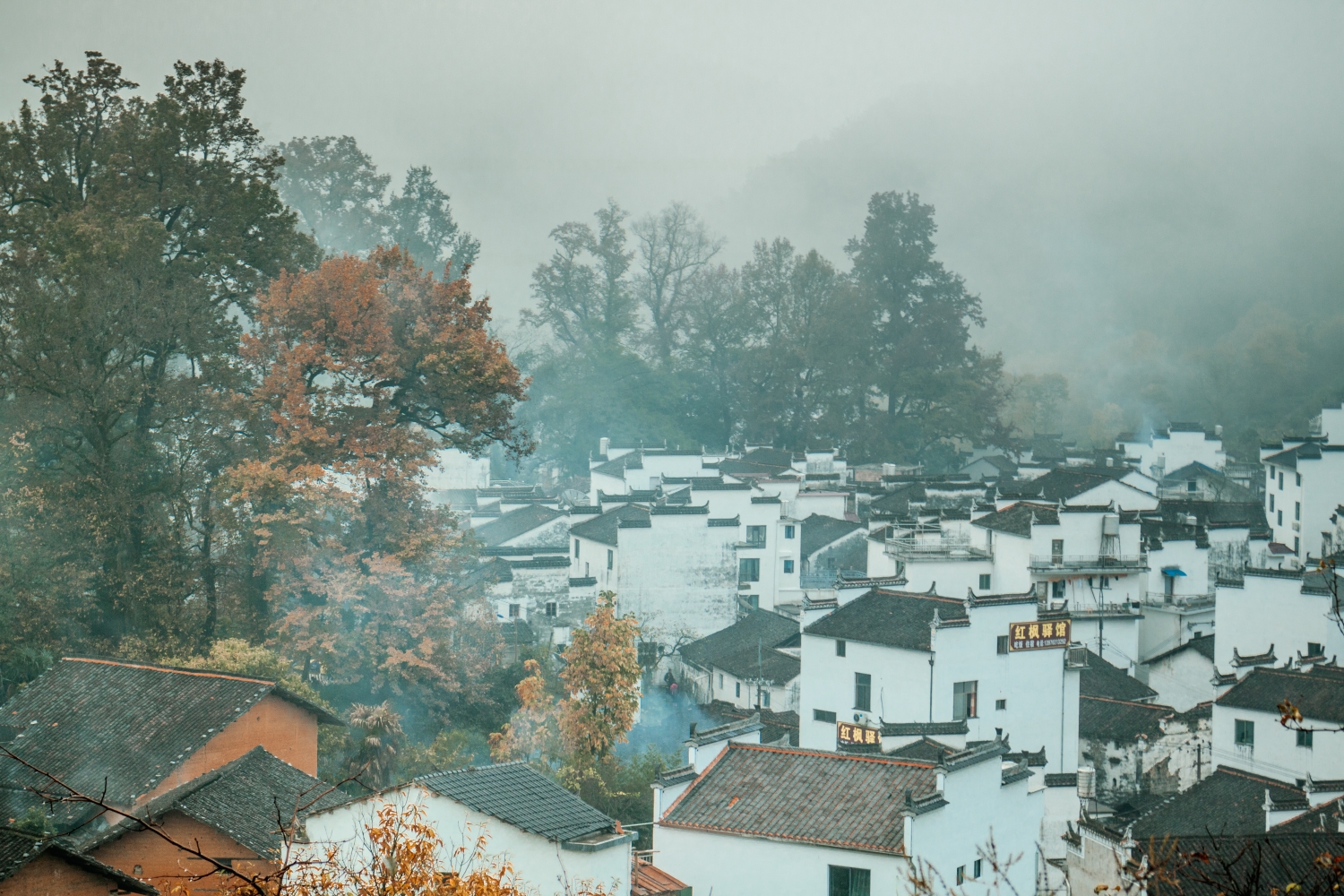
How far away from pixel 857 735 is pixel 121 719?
10.8 m

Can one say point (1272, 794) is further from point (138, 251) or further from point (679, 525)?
point (138, 251)

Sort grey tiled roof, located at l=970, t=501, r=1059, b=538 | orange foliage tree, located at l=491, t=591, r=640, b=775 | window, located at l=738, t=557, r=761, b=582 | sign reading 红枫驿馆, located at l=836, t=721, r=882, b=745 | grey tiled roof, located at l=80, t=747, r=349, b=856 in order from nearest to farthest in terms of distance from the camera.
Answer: grey tiled roof, located at l=80, t=747, r=349, b=856
sign reading 红枫驿馆, located at l=836, t=721, r=882, b=745
orange foliage tree, located at l=491, t=591, r=640, b=775
grey tiled roof, located at l=970, t=501, r=1059, b=538
window, located at l=738, t=557, r=761, b=582

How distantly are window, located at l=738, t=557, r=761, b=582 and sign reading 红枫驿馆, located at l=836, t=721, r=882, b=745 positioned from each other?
11.5m

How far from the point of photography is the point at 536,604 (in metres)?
28.7

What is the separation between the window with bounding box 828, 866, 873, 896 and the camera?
13.4 metres

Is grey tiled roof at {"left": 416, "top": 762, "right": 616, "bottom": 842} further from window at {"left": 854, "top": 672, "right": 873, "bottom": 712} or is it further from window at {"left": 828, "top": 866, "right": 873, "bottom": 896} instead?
window at {"left": 854, "top": 672, "right": 873, "bottom": 712}

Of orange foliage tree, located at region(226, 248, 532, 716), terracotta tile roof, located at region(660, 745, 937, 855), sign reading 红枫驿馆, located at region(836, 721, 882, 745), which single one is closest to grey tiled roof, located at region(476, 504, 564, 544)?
orange foliage tree, located at region(226, 248, 532, 716)

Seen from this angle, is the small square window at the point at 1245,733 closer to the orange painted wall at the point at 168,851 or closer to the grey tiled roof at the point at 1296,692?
the grey tiled roof at the point at 1296,692

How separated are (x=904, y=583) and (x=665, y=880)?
13.7 m

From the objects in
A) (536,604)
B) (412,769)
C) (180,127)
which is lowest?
(412,769)

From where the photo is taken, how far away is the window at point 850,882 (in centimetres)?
1345

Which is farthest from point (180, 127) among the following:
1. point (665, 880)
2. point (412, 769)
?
point (665, 880)

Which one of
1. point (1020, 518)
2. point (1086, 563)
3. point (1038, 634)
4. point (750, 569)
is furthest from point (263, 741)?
point (1086, 563)

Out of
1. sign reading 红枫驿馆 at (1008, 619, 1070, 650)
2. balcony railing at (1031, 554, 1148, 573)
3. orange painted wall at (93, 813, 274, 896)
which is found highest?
balcony railing at (1031, 554, 1148, 573)
